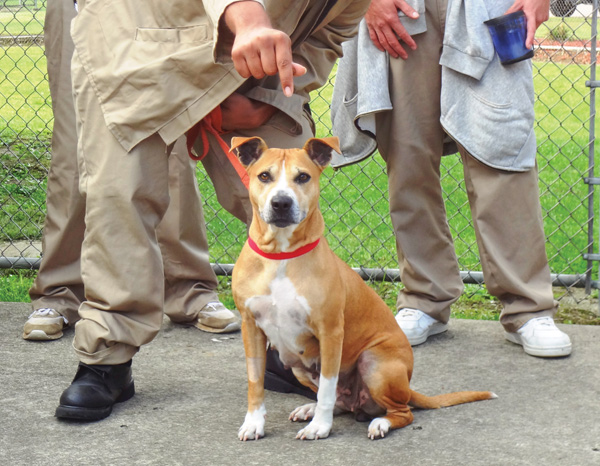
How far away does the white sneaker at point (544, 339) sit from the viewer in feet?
11.0

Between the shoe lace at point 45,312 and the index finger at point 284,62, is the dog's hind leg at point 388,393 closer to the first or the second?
the index finger at point 284,62

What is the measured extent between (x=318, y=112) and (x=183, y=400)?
16.4ft

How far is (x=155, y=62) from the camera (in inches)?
103

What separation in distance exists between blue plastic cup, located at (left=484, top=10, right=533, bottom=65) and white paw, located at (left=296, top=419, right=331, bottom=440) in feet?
5.61

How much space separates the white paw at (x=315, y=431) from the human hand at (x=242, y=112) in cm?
109

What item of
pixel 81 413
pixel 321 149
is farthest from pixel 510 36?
pixel 81 413

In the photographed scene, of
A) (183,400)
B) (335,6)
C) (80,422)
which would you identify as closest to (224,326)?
(183,400)

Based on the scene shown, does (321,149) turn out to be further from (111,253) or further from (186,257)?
(186,257)

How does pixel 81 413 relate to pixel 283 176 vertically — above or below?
below

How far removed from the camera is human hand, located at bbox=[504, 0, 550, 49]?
330cm

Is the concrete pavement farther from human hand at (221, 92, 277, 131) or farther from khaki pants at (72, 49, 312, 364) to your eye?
human hand at (221, 92, 277, 131)

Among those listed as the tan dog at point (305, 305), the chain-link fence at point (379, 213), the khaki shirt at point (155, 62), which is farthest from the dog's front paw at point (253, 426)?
the chain-link fence at point (379, 213)

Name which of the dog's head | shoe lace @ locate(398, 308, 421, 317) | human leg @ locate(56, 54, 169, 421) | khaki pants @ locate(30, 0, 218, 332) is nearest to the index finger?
the dog's head

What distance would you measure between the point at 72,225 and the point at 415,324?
1.63m
